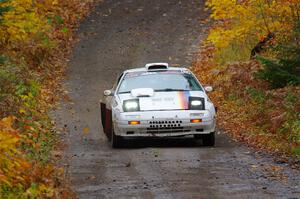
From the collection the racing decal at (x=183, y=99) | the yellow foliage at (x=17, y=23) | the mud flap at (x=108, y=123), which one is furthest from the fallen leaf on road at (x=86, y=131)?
the yellow foliage at (x=17, y=23)

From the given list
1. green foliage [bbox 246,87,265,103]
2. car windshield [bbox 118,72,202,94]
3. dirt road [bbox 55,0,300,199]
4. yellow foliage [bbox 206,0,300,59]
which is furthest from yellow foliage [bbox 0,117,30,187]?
yellow foliage [bbox 206,0,300,59]

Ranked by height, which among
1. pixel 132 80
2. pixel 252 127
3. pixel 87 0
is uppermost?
pixel 87 0

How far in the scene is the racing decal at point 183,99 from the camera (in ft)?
52.6

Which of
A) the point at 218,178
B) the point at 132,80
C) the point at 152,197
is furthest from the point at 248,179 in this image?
the point at 132,80

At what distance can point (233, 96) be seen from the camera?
912 inches

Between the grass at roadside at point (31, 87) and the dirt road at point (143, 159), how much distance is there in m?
0.57

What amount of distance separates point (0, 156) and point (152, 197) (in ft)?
7.34

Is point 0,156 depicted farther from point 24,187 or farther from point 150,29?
point 150,29

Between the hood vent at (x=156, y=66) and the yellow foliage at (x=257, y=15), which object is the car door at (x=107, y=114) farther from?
the yellow foliage at (x=257, y=15)

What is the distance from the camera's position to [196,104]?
16.1 m

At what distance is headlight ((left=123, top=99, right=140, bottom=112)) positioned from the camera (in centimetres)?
1602

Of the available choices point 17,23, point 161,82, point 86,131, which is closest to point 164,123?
point 161,82

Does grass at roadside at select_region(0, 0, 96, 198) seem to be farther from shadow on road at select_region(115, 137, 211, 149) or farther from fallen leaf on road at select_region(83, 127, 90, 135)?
shadow on road at select_region(115, 137, 211, 149)

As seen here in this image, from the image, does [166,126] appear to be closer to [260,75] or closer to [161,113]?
[161,113]
